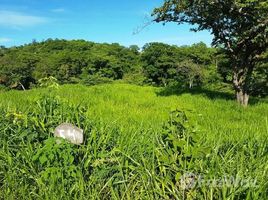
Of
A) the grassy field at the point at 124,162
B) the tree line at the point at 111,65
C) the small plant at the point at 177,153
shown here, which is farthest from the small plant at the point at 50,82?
the tree line at the point at 111,65

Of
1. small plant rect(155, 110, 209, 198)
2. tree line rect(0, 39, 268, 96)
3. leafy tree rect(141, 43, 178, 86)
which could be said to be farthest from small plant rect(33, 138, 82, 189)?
leafy tree rect(141, 43, 178, 86)

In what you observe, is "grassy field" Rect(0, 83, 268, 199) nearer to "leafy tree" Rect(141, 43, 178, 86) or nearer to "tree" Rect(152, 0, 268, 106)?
"tree" Rect(152, 0, 268, 106)

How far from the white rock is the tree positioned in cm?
798

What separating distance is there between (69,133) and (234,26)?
8.96 metres

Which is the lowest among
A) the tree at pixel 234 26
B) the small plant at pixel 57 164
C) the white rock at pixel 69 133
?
the small plant at pixel 57 164

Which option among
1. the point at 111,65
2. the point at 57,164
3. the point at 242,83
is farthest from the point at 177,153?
the point at 111,65

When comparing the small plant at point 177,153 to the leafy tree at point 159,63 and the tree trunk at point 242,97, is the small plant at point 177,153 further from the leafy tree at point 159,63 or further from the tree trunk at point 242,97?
the leafy tree at point 159,63

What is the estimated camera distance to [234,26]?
1253 cm

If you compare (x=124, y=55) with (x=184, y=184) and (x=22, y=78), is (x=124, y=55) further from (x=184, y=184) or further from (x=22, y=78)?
(x=184, y=184)

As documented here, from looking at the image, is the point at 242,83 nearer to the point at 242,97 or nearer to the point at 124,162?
the point at 242,97

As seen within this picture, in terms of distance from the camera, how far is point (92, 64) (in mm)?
85625

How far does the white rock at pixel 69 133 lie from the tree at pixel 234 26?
798 cm

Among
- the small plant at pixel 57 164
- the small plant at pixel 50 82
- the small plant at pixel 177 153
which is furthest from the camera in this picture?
the small plant at pixel 50 82

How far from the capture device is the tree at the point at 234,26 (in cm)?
1172
